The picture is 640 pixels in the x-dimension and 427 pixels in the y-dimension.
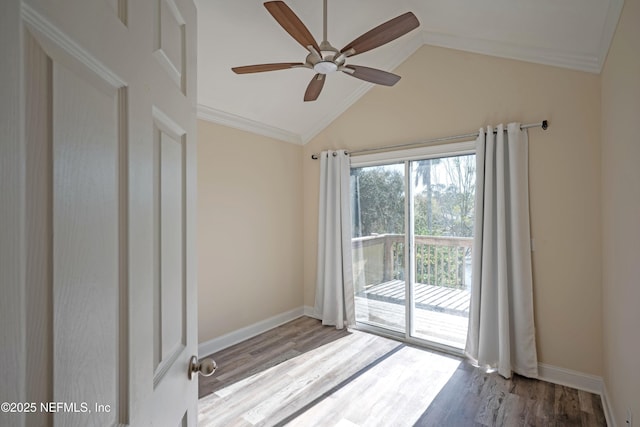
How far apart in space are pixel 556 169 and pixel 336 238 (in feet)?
7.32

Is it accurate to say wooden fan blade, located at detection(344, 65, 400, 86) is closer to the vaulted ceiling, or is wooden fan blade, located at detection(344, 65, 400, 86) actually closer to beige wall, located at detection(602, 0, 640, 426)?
the vaulted ceiling

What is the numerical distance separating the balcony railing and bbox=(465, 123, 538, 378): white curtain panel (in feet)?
0.80

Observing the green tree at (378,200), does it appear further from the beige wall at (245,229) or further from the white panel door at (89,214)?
the white panel door at (89,214)

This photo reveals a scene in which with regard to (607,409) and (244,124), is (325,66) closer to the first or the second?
(244,124)

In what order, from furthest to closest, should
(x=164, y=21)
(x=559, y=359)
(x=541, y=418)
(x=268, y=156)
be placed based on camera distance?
(x=268, y=156) → (x=559, y=359) → (x=541, y=418) → (x=164, y=21)

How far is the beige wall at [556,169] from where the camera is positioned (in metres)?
2.46

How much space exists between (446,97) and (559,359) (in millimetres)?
2512

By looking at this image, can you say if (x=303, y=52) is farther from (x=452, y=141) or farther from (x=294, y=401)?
(x=294, y=401)

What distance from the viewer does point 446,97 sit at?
10.3ft

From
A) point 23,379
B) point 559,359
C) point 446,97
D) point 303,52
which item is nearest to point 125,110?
point 23,379

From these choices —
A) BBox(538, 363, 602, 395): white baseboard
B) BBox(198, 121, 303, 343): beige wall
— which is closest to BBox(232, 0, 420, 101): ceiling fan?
BBox(198, 121, 303, 343): beige wall

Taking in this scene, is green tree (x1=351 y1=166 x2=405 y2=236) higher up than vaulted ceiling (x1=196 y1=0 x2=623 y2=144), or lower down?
lower down

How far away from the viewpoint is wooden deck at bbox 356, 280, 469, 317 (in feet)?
10.3

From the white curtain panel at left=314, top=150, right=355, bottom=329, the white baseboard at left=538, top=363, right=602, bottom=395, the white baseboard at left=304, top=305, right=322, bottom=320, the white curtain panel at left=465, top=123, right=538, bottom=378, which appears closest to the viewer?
the white baseboard at left=538, top=363, right=602, bottom=395
